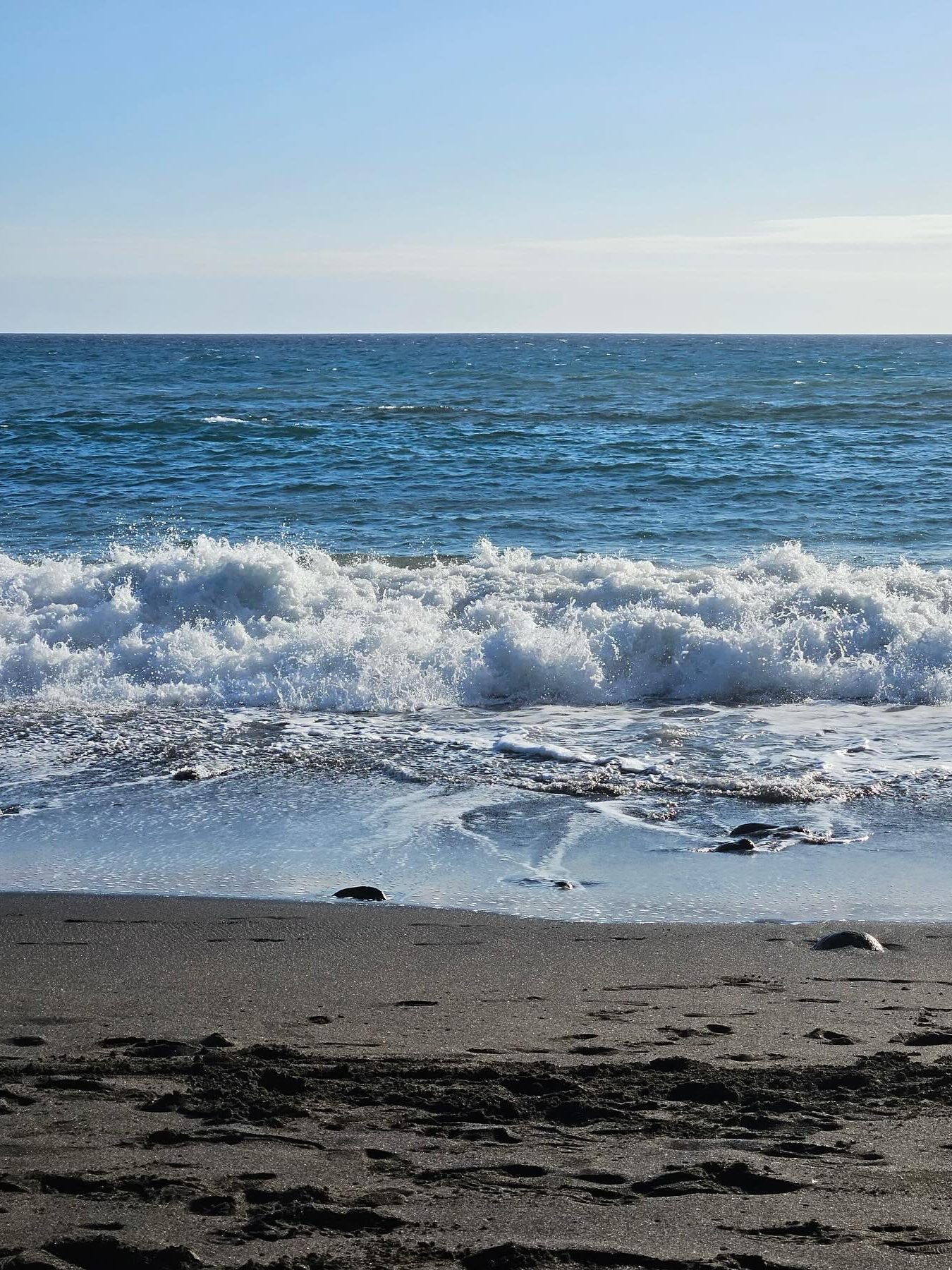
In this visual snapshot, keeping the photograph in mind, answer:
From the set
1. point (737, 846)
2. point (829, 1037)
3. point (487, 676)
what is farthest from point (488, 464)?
point (829, 1037)

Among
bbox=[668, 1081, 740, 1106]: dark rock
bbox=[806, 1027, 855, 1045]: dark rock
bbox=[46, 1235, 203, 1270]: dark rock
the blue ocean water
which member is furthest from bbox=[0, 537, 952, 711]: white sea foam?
bbox=[46, 1235, 203, 1270]: dark rock

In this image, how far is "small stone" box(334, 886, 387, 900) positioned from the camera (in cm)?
496

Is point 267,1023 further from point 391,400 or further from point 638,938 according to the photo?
→ point 391,400

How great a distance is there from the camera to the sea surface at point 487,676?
554 centimetres

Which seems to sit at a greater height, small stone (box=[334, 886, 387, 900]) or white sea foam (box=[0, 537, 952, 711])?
white sea foam (box=[0, 537, 952, 711])

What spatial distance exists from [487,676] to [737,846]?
3887 millimetres

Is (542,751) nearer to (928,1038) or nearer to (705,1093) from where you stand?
(928,1038)

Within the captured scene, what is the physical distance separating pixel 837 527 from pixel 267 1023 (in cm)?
1322

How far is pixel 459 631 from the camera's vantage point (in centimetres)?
→ 1023

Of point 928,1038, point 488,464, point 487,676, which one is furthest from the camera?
point 488,464

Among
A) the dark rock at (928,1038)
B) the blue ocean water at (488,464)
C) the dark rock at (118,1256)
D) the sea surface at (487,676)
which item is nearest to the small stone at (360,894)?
the sea surface at (487,676)

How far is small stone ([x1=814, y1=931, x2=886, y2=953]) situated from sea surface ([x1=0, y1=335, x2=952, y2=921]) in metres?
0.40

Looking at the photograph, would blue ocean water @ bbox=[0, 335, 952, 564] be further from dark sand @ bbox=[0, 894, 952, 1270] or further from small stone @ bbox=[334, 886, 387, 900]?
dark sand @ bbox=[0, 894, 952, 1270]

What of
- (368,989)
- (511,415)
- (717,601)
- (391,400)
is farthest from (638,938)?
(391,400)
